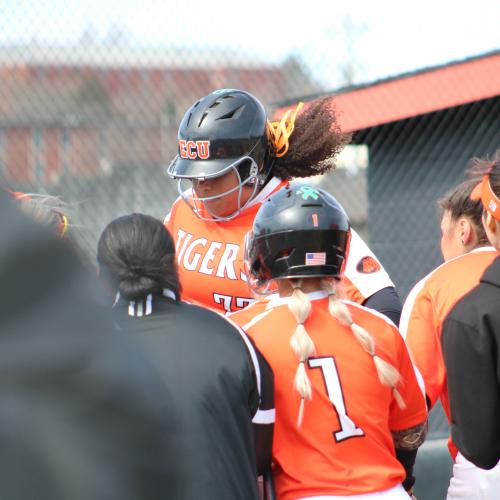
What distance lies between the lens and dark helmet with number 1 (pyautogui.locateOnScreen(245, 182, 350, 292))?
9.60 feet

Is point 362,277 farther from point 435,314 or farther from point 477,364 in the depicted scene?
point 477,364

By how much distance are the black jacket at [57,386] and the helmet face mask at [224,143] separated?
2.44 meters

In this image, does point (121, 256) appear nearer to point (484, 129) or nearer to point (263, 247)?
point (263, 247)

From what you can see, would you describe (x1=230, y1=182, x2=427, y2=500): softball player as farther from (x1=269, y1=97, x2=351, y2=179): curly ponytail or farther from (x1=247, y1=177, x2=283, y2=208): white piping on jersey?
(x1=269, y1=97, x2=351, y2=179): curly ponytail

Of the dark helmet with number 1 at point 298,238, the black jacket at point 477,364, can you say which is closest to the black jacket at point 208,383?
the dark helmet with number 1 at point 298,238

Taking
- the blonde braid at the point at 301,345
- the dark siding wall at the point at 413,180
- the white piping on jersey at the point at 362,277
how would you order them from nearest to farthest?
the blonde braid at the point at 301,345 < the white piping on jersey at the point at 362,277 < the dark siding wall at the point at 413,180

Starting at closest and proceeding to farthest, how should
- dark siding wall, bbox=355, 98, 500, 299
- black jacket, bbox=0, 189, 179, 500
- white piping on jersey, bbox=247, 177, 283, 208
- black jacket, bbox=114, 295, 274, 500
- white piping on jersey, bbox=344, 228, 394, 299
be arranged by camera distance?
black jacket, bbox=0, 189, 179, 500
black jacket, bbox=114, 295, 274, 500
white piping on jersey, bbox=344, 228, 394, 299
white piping on jersey, bbox=247, 177, 283, 208
dark siding wall, bbox=355, 98, 500, 299

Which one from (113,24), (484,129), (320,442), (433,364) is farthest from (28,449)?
(484,129)

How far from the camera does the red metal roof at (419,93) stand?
6.88 meters

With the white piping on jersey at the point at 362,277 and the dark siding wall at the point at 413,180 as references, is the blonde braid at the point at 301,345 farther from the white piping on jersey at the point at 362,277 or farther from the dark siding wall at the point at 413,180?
the dark siding wall at the point at 413,180

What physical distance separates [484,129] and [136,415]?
6.47 meters

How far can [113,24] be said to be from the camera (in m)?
6.41

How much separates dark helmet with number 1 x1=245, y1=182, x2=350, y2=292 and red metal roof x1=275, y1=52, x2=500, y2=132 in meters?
3.82

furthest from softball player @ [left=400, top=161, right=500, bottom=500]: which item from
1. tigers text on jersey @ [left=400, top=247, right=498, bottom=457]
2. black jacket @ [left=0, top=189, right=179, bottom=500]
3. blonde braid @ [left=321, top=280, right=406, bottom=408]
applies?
black jacket @ [left=0, top=189, right=179, bottom=500]
